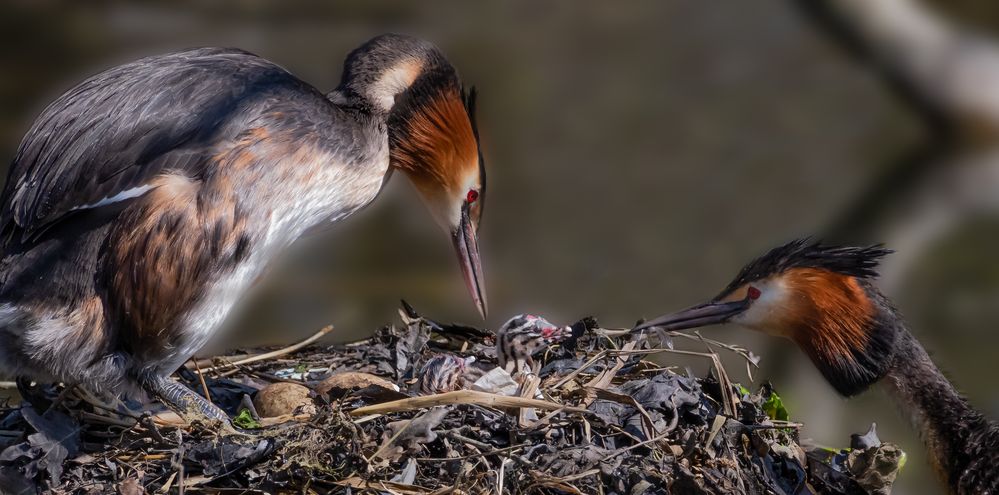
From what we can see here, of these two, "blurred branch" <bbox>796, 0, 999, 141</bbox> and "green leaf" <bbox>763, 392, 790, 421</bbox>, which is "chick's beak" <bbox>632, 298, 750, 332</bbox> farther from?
"blurred branch" <bbox>796, 0, 999, 141</bbox>

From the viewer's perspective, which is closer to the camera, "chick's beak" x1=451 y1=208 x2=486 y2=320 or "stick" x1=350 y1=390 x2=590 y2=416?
"stick" x1=350 y1=390 x2=590 y2=416

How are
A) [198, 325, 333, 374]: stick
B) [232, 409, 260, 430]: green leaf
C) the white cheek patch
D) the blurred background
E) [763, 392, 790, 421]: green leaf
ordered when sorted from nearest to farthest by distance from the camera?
[232, 409, 260, 430]: green leaf, [763, 392, 790, 421]: green leaf, the white cheek patch, [198, 325, 333, 374]: stick, the blurred background

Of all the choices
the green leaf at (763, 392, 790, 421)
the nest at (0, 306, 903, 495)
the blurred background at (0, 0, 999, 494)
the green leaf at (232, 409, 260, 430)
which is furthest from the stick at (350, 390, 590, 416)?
the blurred background at (0, 0, 999, 494)

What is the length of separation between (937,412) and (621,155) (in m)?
3.88

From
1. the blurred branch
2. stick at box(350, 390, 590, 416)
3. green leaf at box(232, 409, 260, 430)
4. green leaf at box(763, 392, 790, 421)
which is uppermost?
the blurred branch

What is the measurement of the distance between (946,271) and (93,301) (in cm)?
543

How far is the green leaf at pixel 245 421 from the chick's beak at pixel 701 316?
1.04 metres

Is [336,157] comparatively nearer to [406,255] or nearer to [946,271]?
[406,255]

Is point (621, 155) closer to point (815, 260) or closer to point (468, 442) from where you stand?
point (815, 260)

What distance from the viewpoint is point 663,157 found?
687 cm

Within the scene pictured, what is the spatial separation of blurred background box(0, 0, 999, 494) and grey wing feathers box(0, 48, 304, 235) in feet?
10.2

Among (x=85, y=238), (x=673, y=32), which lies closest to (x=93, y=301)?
(x=85, y=238)

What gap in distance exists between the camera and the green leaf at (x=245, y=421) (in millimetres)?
2821

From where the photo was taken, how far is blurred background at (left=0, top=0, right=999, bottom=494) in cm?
623
